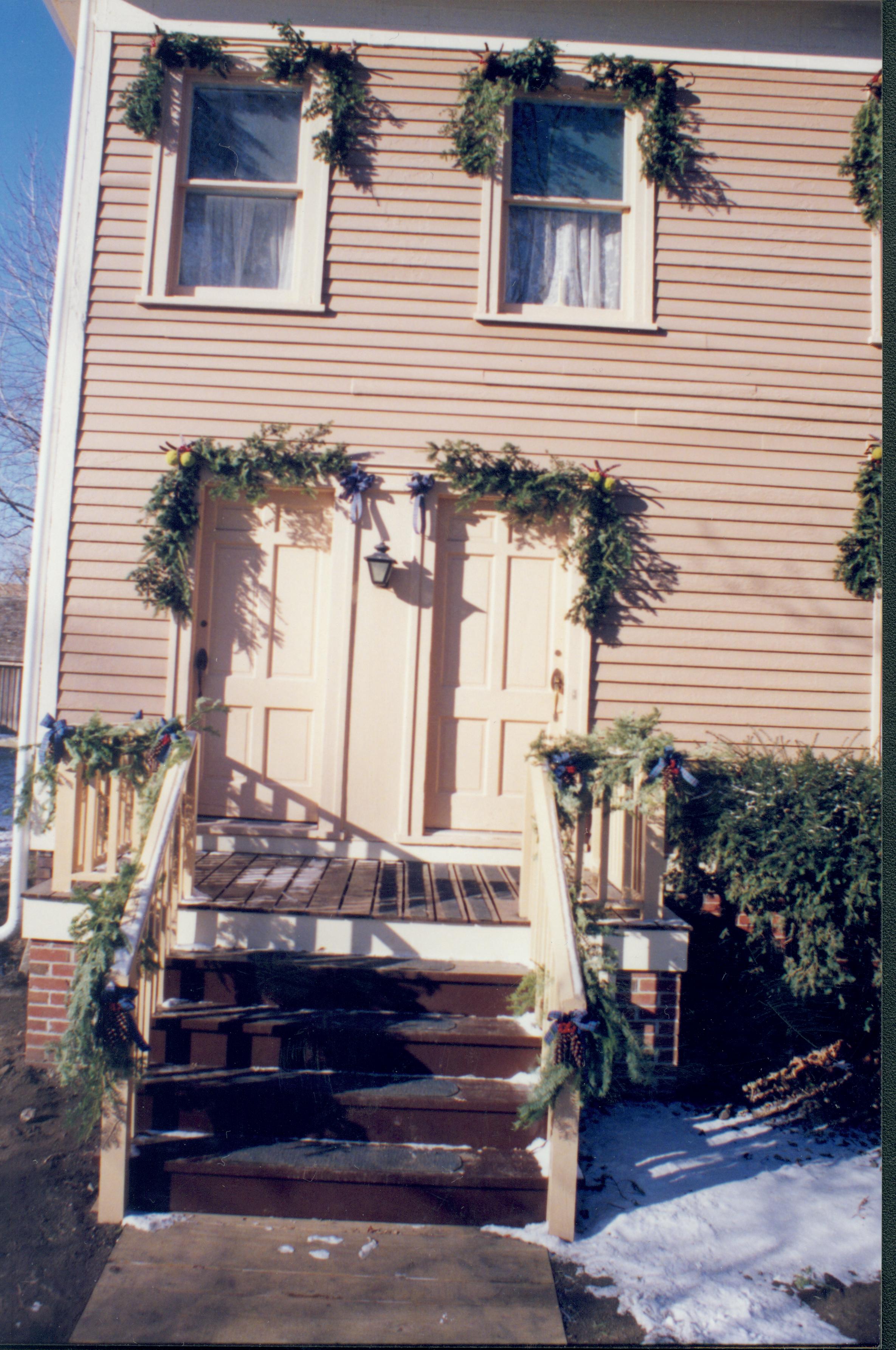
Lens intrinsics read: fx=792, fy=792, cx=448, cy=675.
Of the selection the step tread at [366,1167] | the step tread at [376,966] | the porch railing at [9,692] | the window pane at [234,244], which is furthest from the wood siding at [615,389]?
the porch railing at [9,692]

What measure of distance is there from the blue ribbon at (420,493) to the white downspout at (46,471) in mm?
2080

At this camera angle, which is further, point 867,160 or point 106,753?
point 867,160

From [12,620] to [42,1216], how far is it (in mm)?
22763

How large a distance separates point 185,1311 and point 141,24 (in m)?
6.25

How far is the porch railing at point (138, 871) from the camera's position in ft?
8.53

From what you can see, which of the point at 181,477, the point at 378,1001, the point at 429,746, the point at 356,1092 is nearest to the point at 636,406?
the point at 429,746

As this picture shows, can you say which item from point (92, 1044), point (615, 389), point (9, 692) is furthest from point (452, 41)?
point (9, 692)

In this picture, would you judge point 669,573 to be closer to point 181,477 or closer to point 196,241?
point 181,477

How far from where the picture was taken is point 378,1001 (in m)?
3.21

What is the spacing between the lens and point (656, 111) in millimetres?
4680

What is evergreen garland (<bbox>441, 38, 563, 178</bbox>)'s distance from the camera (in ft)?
15.2

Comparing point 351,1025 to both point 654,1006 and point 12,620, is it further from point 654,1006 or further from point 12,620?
point 12,620

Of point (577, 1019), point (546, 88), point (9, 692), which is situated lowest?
point (577, 1019)

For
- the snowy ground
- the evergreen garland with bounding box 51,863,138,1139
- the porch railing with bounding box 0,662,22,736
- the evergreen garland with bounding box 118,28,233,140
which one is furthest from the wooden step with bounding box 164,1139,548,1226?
the porch railing with bounding box 0,662,22,736
